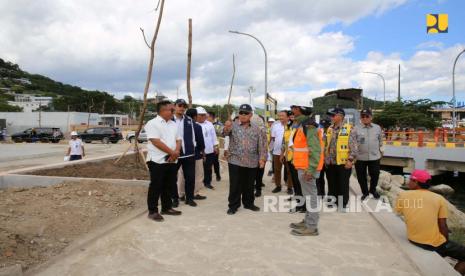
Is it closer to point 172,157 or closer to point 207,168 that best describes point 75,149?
point 207,168

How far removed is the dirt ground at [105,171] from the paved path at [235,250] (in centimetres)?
283

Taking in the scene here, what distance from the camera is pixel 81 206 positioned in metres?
5.36

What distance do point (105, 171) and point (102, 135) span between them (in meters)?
26.0

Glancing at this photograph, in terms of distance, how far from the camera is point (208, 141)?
7781 mm

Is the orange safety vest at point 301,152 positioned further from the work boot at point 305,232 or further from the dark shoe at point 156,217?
the dark shoe at point 156,217

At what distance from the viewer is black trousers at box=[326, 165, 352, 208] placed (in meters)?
5.96

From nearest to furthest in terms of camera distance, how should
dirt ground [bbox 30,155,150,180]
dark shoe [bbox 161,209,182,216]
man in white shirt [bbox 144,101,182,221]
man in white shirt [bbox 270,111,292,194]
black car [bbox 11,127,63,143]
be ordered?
man in white shirt [bbox 144,101,182,221] < dark shoe [bbox 161,209,182,216] < man in white shirt [bbox 270,111,292,194] < dirt ground [bbox 30,155,150,180] < black car [bbox 11,127,63,143]

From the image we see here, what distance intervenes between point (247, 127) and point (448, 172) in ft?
54.2

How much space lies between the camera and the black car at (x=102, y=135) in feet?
106

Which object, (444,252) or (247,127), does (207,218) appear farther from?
(444,252)

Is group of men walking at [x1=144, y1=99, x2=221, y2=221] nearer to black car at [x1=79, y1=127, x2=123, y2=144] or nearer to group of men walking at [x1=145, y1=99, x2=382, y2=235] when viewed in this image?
group of men walking at [x1=145, y1=99, x2=382, y2=235]

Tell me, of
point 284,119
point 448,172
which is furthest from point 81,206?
point 448,172

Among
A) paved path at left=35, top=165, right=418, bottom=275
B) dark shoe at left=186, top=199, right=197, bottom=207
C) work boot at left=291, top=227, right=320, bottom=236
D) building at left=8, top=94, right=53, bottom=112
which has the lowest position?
paved path at left=35, top=165, right=418, bottom=275

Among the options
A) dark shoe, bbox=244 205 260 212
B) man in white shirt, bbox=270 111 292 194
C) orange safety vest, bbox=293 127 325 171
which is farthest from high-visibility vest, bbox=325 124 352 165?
man in white shirt, bbox=270 111 292 194
